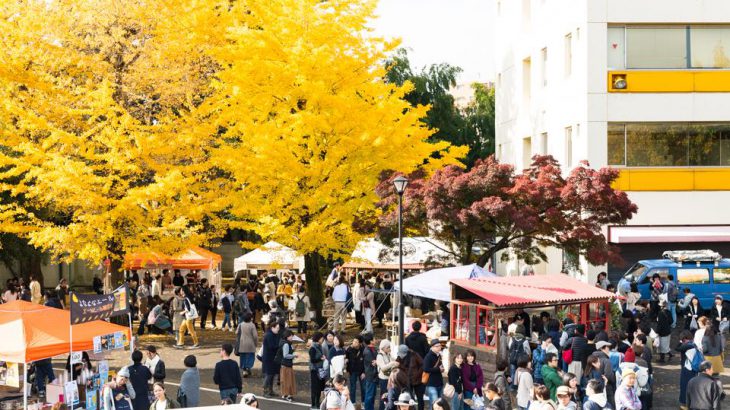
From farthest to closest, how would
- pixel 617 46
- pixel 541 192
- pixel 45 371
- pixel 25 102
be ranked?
pixel 617 46 < pixel 25 102 < pixel 541 192 < pixel 45 371

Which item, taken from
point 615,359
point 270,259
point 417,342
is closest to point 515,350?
point 417,342

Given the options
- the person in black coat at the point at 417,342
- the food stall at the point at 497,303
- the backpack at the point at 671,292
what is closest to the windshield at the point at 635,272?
the backpack at the point at 671,292

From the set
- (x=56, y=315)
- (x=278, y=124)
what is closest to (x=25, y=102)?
(x=278, y=124)

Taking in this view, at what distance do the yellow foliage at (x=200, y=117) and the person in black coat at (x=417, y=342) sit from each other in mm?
9714

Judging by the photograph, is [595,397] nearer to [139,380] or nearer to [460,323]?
[139,380]

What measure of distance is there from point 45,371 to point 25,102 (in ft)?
36.8

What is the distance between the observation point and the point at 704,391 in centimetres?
1639

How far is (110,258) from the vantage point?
31.0 metres

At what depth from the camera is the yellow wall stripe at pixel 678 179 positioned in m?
35.5

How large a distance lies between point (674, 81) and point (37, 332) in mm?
25866

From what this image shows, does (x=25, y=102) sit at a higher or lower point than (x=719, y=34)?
lower

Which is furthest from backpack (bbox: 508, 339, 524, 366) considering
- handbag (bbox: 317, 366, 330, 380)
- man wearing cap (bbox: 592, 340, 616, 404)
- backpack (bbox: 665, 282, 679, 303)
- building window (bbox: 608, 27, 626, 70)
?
building window (bbox: 608, 27, 626, 70)

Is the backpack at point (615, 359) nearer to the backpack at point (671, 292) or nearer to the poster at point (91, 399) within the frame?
the poster at point (91, 399)

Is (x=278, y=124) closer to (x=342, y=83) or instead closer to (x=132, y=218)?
Result: (x=342, y=83)
